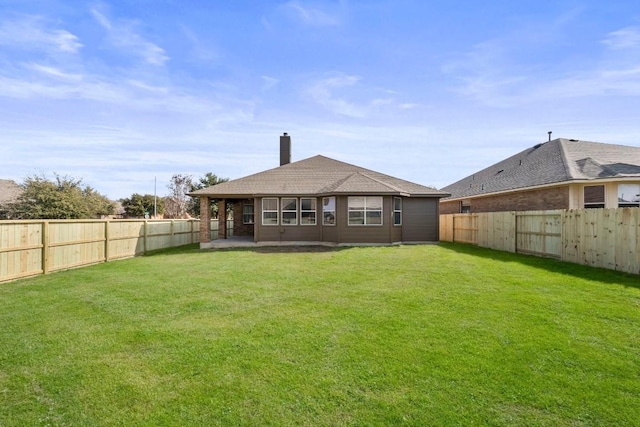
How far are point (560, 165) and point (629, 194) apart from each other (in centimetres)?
292

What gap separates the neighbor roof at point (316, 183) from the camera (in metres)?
16.6

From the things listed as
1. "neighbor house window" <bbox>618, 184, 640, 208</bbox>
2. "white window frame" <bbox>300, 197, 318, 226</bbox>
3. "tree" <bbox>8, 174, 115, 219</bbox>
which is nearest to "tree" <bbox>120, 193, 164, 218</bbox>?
"tree" <bbox>8, 174, 115, 219</bbox>

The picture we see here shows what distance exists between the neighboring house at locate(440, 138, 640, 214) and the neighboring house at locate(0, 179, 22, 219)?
35.5 meters

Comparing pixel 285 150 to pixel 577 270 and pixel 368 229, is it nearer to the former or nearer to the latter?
pixel 368 229

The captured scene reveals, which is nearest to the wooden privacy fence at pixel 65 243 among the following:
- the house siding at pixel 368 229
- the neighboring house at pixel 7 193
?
the house siding at pixel 368 229

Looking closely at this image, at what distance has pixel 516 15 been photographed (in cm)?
991

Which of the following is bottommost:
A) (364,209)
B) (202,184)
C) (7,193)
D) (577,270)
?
(577,270)

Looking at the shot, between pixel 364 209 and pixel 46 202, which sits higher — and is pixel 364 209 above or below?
below

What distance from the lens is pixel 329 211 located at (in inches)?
664

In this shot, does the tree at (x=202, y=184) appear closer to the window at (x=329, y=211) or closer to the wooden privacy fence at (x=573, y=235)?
the window at (x=329, y=211)

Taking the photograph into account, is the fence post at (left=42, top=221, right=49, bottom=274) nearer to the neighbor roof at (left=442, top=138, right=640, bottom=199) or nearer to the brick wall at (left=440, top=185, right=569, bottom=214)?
the neighbor roof at (left=442, top=138, right=640, bottom=199)

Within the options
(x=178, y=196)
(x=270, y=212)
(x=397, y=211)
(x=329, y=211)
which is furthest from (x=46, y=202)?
(x=397, y=211)

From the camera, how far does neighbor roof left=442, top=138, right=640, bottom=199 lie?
1452cm

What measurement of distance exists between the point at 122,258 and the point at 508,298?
1386 centimetres
